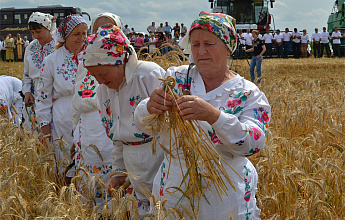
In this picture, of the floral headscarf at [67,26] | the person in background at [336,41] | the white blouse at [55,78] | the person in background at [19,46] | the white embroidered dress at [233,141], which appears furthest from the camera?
the person in background at [19,46]

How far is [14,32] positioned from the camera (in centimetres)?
2991

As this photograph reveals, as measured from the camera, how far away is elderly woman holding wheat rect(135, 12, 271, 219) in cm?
168

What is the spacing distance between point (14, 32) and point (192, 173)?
30551mm

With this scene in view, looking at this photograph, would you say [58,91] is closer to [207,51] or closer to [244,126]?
[207,51]

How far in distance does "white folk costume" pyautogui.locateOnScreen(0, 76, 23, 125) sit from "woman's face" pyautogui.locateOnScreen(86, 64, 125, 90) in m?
2.74

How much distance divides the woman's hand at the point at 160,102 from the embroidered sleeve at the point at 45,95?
2.09 metres

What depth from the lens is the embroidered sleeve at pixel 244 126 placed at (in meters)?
1.68

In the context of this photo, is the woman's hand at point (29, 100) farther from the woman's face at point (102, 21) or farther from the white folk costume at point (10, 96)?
the woman's face at point (102, 21)

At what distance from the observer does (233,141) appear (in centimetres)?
170

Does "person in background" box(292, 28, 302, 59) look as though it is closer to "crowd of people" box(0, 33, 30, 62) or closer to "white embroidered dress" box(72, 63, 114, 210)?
"crowd of people" box(0, 33, 30, 62)

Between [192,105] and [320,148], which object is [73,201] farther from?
[320,148]

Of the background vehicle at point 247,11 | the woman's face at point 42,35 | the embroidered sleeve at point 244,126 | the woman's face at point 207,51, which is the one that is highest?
the background vehicle at point 247,11

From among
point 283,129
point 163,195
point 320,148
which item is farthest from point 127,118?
point 283,129

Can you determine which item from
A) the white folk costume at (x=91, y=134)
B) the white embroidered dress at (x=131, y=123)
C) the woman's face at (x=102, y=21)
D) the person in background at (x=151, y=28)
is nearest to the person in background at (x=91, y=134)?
the white folk costume at (x=91, y=134)
